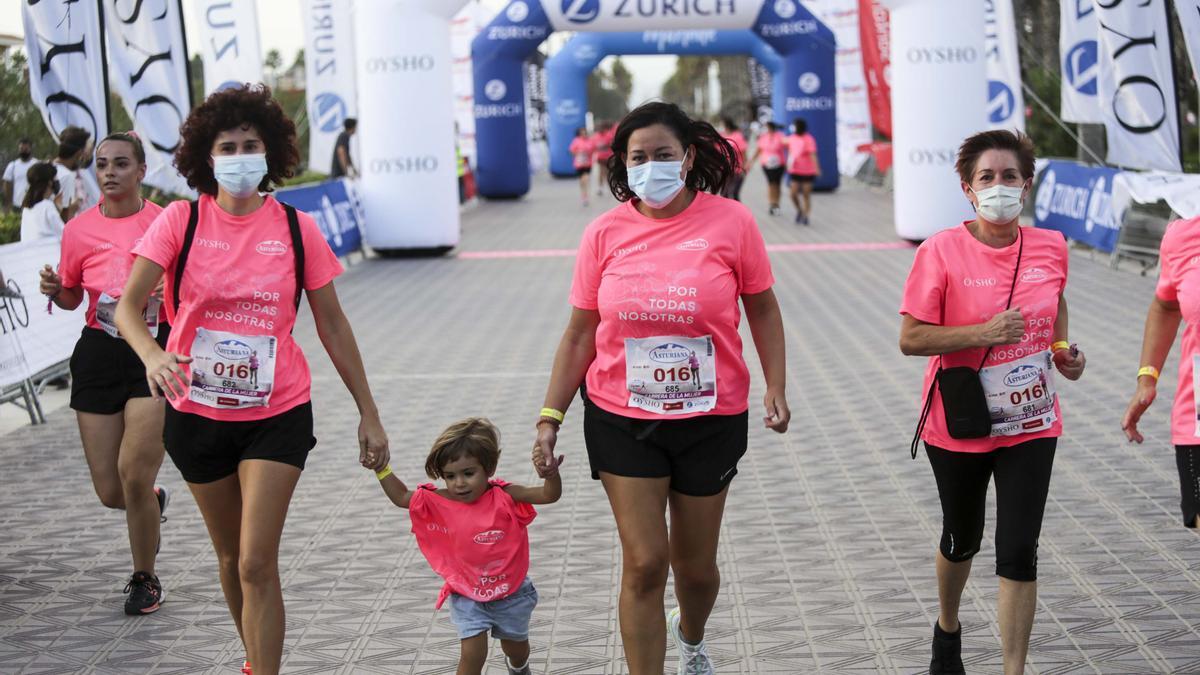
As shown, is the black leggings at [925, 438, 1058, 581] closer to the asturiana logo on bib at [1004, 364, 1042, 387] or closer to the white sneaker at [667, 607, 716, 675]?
the asturiana logo on bib at [1004, 364, 1042, 387]

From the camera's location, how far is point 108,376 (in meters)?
5.26

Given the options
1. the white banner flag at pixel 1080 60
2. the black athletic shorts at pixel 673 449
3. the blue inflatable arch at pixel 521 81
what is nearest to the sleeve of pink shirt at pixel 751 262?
the black athletic shorts at pixel 673 449

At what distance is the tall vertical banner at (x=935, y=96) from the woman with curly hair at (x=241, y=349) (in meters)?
13.8

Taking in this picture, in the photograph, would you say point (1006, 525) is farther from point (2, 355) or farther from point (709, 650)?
point (2, 355)

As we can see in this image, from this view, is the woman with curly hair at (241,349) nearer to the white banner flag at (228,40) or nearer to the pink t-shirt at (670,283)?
the pink t-shirt at (670,283)

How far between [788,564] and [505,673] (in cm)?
152

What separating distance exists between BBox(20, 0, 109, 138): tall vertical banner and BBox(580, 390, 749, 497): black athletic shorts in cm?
580

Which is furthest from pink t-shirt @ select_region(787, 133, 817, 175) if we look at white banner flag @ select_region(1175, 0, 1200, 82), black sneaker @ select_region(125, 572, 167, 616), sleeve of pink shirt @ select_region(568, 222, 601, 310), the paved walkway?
sleeve of pink shirt @ select_region(568, 222, 601, 310)

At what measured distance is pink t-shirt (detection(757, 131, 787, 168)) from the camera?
23.0 metres

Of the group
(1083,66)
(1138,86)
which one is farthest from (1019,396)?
(1083,66)

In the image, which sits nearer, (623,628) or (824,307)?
(623,628)

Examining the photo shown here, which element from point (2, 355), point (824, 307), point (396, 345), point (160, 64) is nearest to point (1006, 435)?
point (2, 355)

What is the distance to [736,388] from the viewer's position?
4.04 metres

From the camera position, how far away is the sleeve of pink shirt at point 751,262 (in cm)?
404
